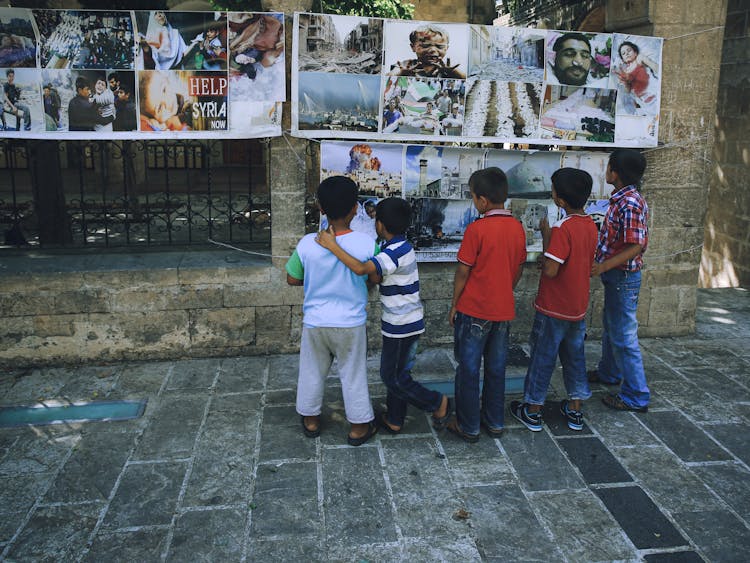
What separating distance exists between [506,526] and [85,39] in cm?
444

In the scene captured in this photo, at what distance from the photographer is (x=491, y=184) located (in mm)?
4062

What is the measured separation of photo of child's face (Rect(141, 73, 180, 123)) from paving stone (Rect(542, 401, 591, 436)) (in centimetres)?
359

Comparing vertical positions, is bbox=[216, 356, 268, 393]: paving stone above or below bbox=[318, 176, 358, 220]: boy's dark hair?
below

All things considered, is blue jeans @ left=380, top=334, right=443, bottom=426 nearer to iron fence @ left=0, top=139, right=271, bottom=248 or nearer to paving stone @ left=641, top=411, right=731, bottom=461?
paving stone @ left=641, top=411, right=731, bottom=461

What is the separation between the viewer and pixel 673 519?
3.64 meters

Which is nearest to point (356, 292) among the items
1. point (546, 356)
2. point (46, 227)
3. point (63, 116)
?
point (546, 356)

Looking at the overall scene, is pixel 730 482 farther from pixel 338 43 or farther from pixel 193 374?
pixel 338 43

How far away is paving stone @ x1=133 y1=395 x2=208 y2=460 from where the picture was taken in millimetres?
4207

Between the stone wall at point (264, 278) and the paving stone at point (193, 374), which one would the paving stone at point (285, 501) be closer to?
the paving stone at point (193, 374)

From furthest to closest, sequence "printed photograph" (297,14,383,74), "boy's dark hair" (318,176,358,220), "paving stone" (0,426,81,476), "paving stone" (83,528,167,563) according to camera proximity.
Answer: "printed photograph" (297,14,383,74) < "paving stone" (0,426,81,476) < "boy's dark hair" (318,176,358,220) < "paving stone" (83,528,167,563)

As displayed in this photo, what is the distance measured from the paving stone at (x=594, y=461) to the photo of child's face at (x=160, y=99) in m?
3.74

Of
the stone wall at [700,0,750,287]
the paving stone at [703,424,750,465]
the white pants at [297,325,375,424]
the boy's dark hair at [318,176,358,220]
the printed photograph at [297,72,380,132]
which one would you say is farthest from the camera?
the stone wall at [700,0,750,287]

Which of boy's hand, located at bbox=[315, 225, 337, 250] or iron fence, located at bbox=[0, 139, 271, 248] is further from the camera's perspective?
iron fence, located at bbox=[0, 139, 271, 248]

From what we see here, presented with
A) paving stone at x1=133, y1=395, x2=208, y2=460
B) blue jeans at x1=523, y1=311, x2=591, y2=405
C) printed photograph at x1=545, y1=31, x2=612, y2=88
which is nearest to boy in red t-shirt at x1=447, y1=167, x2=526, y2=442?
blue jeans at x1=523, y1=311, x2=591, y2=405
